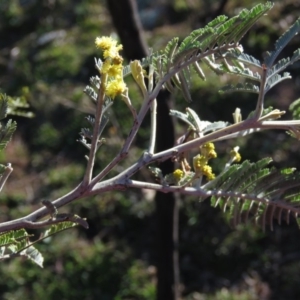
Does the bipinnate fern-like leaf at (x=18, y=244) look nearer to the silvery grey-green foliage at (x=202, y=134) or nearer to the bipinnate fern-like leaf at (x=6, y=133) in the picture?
the silvery grey-green foliage at (x=202, y=134)

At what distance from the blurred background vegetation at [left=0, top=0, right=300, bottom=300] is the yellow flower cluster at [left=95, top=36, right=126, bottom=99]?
2166 millimetres

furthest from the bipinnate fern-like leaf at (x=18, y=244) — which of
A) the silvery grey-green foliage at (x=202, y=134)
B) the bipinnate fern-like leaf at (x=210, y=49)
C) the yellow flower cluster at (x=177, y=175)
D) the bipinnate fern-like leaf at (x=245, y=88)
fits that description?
the bipinnate fern-like leaf at (x=245, y=88)

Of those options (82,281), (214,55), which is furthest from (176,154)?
(82,281)

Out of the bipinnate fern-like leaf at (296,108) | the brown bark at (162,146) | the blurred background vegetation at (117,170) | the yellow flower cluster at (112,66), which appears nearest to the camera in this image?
the yellow flower cluster at (112,66)

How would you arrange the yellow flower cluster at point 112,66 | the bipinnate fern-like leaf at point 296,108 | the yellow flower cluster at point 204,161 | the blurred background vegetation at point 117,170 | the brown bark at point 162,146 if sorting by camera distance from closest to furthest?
1. the yellow flower cluster at point 112,66
2. the yellow flower cluster at point 204,161
3. the bipinnate fern-like leaf at point 296,108
4. the brown bark at point 162,146
5. the blurred background vegetation at point 117,170

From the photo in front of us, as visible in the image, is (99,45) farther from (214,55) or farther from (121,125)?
(121,125)

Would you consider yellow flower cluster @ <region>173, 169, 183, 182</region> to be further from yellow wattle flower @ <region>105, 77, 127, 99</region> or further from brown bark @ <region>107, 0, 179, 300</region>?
brown bark @ <region>107, 0, 179, 300</region>

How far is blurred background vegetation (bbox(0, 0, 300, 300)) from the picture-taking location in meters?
4.32

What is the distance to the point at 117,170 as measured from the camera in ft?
16.3

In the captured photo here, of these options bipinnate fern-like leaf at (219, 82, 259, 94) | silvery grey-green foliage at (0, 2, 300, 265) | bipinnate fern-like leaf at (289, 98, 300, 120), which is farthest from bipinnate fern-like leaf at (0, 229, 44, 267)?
bipinnate fern-like leaf at (289, 98, 300, 120)

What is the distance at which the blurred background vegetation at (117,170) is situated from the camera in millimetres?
4320

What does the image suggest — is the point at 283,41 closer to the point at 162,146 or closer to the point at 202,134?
the point at 202,134

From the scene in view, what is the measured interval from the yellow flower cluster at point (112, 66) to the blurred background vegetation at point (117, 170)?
7.11ft

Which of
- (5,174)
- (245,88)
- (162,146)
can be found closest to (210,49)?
(245,88)
